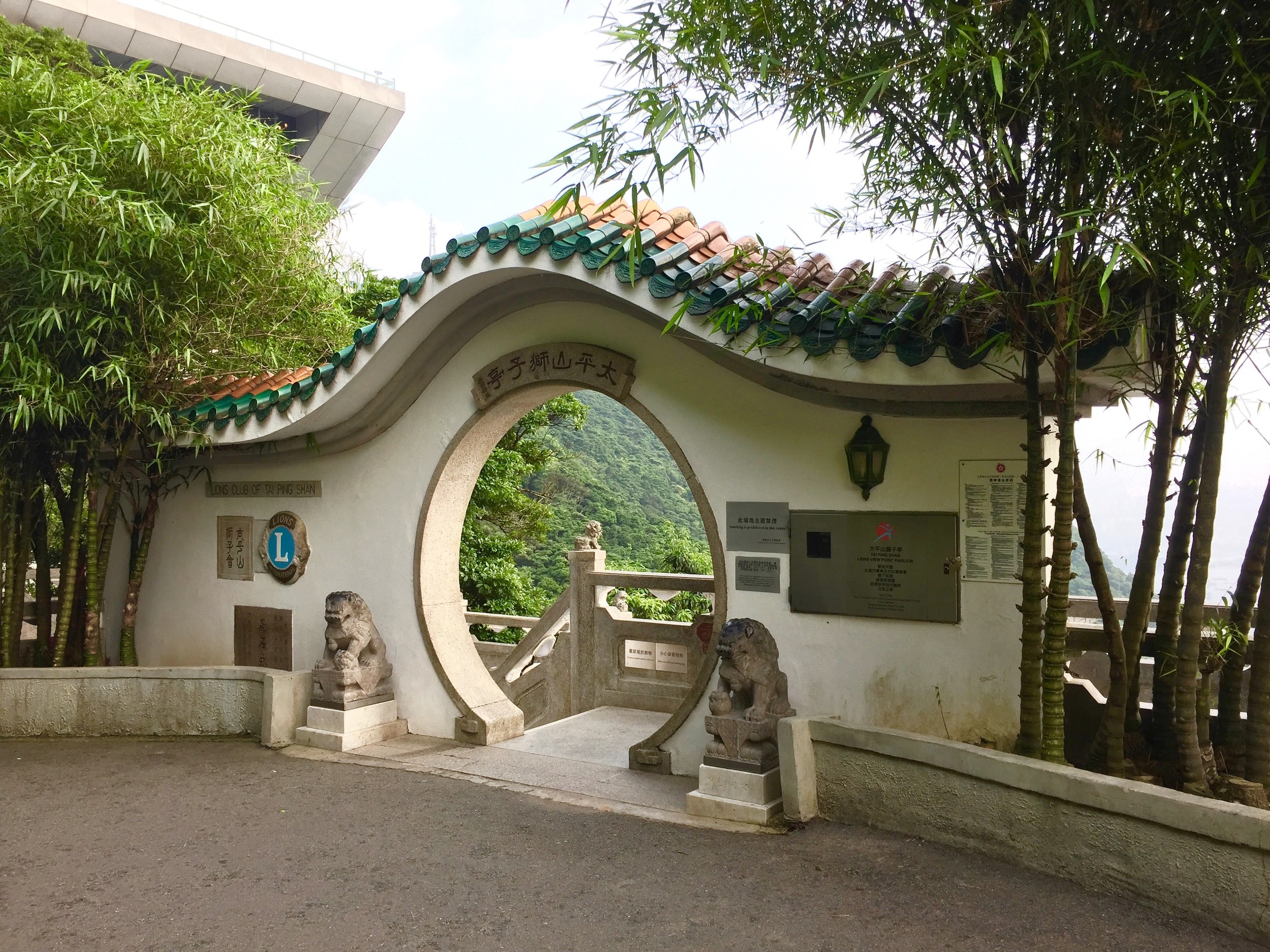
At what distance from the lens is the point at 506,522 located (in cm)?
1437

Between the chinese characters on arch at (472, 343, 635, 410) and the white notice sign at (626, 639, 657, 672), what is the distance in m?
3.04

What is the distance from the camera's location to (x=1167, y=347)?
3959 millimetres

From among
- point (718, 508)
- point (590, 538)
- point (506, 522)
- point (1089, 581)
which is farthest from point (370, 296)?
point (1089, 581)

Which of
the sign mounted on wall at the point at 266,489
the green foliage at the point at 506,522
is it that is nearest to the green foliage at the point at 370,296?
the green foliage at the point at 506,522

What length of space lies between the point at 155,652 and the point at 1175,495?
8.48m

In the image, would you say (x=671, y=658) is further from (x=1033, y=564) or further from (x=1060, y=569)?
(x=1060, y=569)

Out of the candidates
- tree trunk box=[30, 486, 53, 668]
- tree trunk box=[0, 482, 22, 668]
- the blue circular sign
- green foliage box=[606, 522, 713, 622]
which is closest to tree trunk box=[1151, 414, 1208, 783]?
the blue circular sign

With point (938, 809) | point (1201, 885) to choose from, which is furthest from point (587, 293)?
point (1201, 885)

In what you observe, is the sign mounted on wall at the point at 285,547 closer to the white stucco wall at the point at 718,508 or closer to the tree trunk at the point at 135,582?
the white stucco wall at the point at 718,508

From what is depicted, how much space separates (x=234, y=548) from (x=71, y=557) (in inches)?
49.0

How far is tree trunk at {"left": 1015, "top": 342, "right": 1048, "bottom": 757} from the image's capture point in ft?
13.2

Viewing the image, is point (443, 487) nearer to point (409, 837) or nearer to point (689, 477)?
point (689, 477)

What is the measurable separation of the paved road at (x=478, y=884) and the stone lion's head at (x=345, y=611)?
1342mm

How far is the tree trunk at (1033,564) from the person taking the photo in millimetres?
4016
